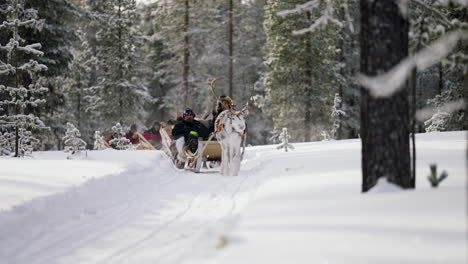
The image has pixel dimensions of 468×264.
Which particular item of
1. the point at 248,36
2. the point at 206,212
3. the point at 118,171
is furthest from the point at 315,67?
the point at 206,212

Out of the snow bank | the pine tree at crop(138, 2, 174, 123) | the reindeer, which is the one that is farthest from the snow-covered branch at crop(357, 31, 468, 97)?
the pine tree at crop(138, 2, 174, 123)

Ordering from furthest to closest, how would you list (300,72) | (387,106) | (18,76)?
(300,72) < (18,76) < (387,106)

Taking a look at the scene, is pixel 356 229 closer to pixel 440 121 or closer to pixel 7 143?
pixel 7 143

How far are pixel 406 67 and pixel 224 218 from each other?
3.38 metres

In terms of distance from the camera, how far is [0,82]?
1591 centimetres

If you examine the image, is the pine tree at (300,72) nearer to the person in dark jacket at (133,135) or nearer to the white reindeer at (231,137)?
the person in dark jacket at (133,135)

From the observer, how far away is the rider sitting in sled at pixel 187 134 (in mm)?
12617

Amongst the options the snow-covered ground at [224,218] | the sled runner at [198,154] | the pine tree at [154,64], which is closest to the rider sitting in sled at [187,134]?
the sled runner at [198,154]

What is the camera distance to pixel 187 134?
42.0 ft

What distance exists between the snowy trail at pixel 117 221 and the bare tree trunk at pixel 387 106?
227cm

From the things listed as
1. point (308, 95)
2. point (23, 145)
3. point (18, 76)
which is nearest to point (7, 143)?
point (23, 145)

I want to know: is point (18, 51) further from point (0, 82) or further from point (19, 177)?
point (19, 177)

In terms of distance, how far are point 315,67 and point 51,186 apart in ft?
64.8

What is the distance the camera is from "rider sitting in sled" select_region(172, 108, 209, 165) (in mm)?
12617
